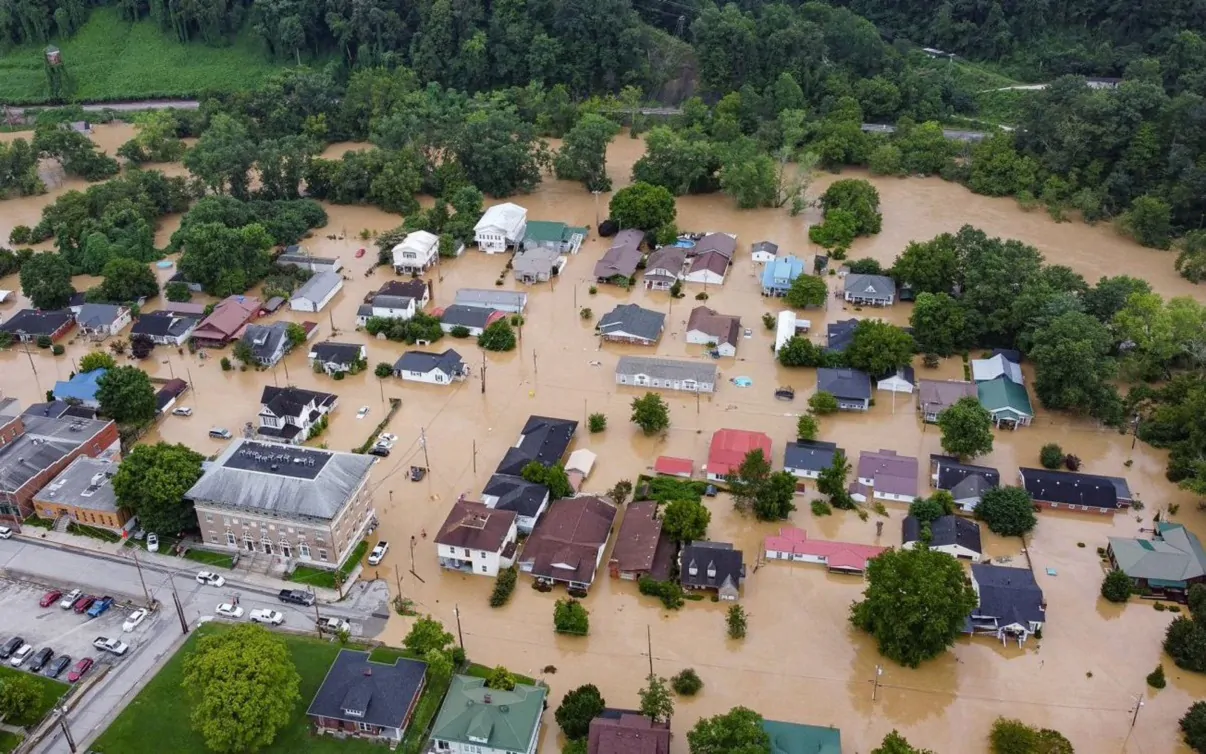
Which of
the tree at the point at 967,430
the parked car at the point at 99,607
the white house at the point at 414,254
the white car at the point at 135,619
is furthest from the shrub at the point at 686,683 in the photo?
the white house at the point at 414,254

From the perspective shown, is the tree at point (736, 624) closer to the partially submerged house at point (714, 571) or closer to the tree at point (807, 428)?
the partially submerged house at point (714, 571)

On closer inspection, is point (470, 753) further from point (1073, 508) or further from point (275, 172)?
point (275, 172)

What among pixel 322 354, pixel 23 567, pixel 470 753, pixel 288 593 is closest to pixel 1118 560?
pixel 470 753

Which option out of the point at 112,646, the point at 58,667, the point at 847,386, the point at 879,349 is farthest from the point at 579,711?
the point at 879,349

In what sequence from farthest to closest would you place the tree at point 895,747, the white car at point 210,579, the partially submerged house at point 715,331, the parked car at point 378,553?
the partially submerged house at point 715,331, the parked car at point 378,553, the white car at point 210,579, the tree at point 895,747

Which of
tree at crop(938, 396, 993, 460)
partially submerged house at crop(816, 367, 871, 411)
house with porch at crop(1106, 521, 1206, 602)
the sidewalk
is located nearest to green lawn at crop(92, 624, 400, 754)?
the sidewalk

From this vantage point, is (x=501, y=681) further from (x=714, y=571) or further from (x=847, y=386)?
(x=847, y=386)

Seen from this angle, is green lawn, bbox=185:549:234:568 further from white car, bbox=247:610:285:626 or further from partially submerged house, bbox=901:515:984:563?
partially submerged house, bbox=901:515:984:563
